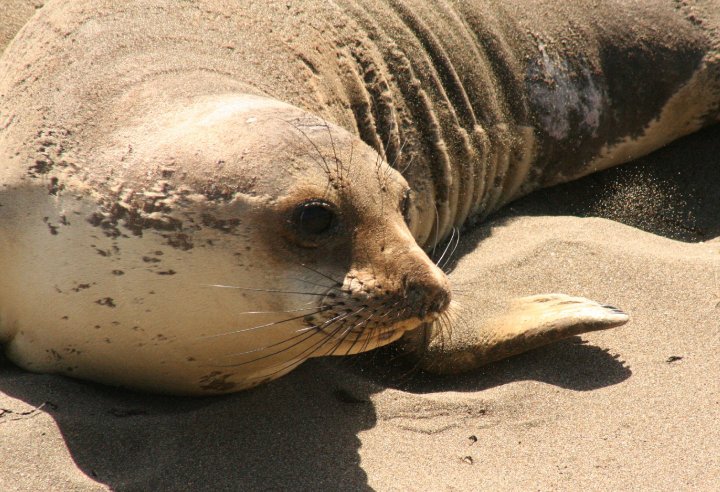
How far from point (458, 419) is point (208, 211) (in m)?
1.23

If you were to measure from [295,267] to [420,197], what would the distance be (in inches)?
68.4

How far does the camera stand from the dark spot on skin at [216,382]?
10.9ft

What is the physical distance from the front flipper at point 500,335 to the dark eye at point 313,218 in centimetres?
109

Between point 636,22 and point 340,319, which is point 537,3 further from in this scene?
point 340,319

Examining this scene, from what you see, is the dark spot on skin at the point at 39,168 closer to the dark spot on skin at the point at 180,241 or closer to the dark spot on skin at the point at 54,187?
the dark spot on skin at the point at 54,187

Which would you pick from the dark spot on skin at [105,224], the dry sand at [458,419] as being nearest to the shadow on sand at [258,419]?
the dry sand at [458,419]

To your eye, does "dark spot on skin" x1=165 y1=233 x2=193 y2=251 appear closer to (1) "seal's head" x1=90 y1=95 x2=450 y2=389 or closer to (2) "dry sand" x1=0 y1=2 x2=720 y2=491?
(1) "seal's head" x1=90 y1=95 x2=450 y2=389

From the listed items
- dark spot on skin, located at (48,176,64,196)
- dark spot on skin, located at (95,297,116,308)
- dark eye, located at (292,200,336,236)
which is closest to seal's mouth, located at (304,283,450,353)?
dark eye, located at (292,200,336,236)

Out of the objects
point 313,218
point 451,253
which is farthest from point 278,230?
point 451,253

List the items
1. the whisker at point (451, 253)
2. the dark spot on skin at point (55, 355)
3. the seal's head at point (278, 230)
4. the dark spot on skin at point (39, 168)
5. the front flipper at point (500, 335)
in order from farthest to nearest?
the whisker at point (451, 253) → the front flipper at point (500, 335) → the dark spot on skin at point (55, 355) → the dark spot on skin at point (39, 168) → the seal's head at point (278, 230)

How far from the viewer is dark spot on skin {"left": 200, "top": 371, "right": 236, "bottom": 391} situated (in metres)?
3.32

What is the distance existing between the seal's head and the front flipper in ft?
3.01

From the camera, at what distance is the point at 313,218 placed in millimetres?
2949

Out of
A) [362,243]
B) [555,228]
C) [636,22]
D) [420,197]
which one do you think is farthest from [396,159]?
[636,22]
